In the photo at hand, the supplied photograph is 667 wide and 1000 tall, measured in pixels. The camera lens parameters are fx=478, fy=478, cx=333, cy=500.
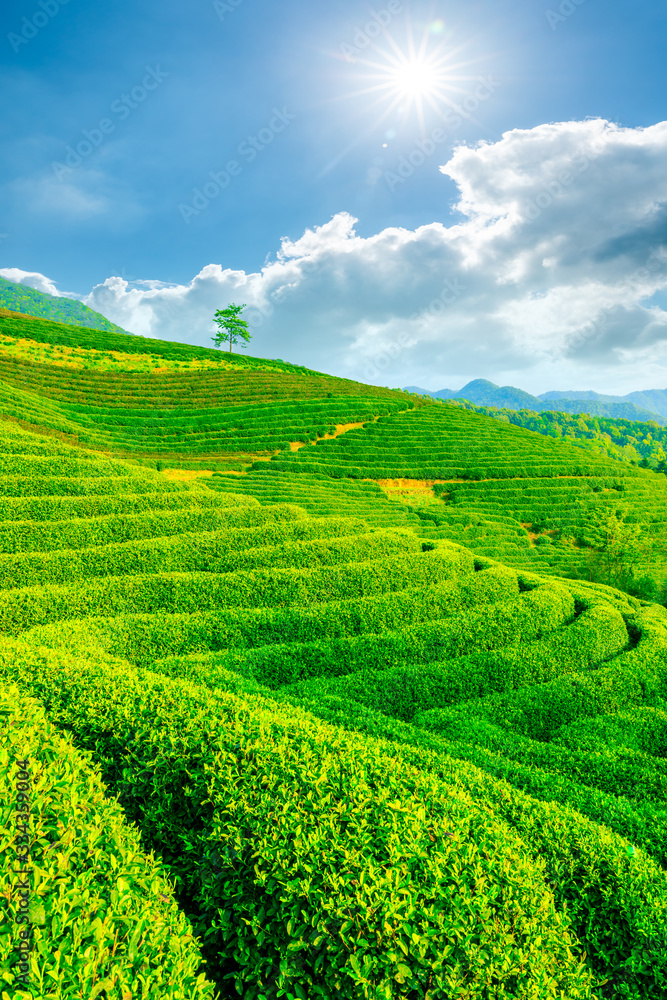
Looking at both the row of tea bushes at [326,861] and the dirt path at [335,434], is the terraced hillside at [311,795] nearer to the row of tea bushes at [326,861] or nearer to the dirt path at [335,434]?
the row of tea bushes at [326,861]

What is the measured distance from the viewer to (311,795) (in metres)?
4.97

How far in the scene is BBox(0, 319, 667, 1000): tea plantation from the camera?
385cm

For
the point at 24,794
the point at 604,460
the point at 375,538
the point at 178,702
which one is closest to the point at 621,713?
the point at 375,538

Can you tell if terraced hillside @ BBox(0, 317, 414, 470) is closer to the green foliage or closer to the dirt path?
the dirt path

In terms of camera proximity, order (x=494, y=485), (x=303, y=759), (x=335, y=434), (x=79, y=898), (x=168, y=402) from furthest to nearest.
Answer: (x=335, y=434) < (x=168, y=402) < (x=494, y=485) < (x=303, y=759) < (x=79, y=898)

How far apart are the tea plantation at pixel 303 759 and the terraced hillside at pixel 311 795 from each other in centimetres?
3

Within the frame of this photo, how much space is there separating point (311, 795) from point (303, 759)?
23.9 inches

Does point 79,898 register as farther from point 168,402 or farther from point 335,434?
point 168,402

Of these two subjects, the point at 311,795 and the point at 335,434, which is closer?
the point at 311,795

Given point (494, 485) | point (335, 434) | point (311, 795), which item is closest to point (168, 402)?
point (335, 434)

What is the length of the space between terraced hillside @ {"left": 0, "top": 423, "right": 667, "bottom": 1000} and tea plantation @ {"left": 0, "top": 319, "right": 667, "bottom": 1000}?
0.11 feet

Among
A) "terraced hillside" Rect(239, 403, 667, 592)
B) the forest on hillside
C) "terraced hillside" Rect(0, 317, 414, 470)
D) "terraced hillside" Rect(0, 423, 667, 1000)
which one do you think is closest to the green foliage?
"terraced hillside" Rect(0, 423, 667, 1000)

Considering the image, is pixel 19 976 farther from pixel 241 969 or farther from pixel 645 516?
pixel 645 516

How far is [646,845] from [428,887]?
16.2 feet
